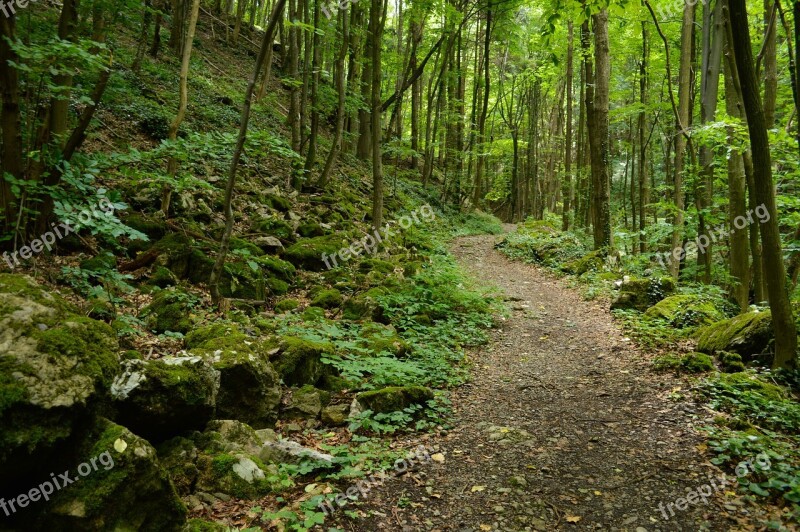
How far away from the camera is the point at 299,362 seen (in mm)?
5113

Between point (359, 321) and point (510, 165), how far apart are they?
91.3 ft

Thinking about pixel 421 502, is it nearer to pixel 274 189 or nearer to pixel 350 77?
pixel 274 189

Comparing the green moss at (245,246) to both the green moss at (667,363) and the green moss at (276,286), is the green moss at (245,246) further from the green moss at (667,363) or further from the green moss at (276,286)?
the green moss at (667,363)

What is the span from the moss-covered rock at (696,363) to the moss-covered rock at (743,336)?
37cm

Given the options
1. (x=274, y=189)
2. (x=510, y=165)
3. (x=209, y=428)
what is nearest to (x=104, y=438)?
(x=209, y=428)

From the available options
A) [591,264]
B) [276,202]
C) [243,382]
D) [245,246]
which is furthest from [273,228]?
[591,264]

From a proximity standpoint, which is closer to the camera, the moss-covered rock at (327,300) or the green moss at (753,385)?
the green moss at (753,385)

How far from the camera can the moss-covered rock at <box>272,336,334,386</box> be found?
502 centimetres

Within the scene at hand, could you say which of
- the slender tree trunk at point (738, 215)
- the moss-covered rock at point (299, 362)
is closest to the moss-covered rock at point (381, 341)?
the moss-covered rock at point (299, 362)

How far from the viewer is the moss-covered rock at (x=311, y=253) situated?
370 inches

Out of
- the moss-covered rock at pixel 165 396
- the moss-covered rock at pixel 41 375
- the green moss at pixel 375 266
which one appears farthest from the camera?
the green moss at pixel 375 266

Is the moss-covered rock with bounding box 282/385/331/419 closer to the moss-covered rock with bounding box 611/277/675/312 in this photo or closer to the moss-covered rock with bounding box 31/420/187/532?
the moss-covered rock with bounding box 31/420/187/532

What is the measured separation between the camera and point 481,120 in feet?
67.3

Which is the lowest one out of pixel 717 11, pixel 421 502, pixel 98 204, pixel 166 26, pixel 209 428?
pixel 421 502
